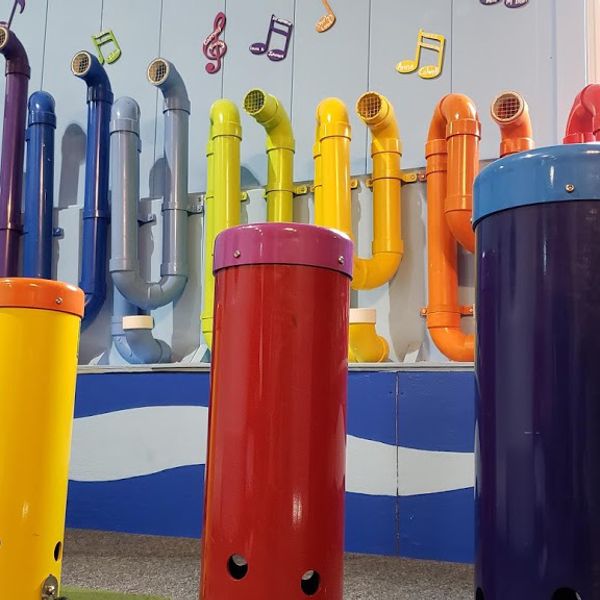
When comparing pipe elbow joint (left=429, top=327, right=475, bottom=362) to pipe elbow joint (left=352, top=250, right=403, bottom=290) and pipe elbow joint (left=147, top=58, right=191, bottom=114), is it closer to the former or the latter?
pipe elbow joint (left=352, top=250, right=403, bottom=290)

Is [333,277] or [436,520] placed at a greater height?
[333,277]

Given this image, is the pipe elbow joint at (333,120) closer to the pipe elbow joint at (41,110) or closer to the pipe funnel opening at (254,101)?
the pipe funnel opening at (254,101)

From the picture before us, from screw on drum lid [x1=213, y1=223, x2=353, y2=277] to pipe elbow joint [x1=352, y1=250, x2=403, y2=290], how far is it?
0.88m

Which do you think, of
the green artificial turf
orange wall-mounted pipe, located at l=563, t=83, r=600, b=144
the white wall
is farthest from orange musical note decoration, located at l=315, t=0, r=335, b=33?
the green artificial turf

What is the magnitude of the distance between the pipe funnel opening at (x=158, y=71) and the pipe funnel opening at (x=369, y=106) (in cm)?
58

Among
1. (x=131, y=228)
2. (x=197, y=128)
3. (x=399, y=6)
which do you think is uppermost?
(x=399, y=6)

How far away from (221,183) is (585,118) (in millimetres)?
873

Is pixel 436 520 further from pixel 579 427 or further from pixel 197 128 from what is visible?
pixel 197 128

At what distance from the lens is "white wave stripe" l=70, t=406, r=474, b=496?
142 centimetres

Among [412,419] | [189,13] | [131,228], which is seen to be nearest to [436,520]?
[412,419]

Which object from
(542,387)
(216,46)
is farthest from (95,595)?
(216,46)

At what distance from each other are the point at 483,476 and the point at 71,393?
0.64 metres

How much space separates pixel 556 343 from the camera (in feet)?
1.90

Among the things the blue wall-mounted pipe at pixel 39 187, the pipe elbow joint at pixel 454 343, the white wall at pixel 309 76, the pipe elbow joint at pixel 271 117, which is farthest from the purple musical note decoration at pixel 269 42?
the pipe elbow joint at pixel 454 343
